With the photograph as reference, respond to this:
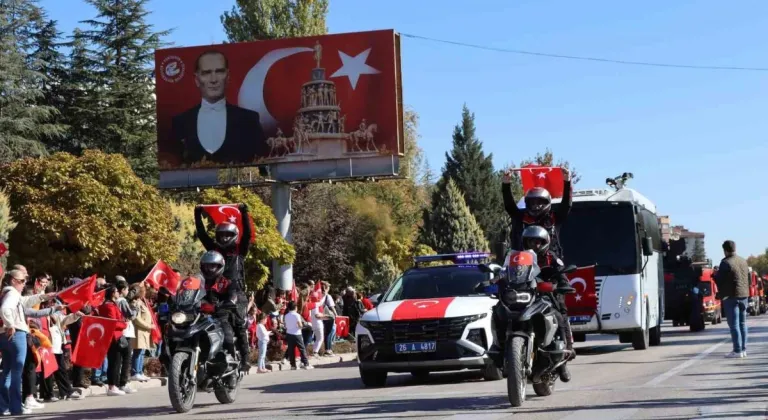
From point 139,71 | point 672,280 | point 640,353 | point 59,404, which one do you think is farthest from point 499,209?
point 59,404

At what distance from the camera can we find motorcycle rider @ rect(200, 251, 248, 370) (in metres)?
13.9

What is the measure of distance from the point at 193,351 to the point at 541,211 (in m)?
4.01

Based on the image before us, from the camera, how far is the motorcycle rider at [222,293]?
45.6 ft

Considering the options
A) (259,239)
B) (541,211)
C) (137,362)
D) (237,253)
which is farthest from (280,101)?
(541,211)

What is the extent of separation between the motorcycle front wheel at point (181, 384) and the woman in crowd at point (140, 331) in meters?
5.99

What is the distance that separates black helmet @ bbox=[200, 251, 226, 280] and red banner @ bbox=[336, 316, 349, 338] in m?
16.9

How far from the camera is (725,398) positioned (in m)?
12.4

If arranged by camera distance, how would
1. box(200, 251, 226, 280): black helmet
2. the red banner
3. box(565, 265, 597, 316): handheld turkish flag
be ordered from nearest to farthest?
box(200, 251, 226, 280): black helmet → box(565, 265, 597, 316): handheld turkish flag → the red banner

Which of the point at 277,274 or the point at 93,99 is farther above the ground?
the point at 93,99

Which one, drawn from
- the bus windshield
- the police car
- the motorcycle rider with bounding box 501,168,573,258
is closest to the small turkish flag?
the police car

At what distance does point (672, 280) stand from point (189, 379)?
24.1 metres

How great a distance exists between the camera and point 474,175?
8069 centimetres

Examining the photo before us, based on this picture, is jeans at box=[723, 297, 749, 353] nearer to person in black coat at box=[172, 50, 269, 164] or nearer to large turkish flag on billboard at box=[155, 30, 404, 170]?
large turkish flag on billboard at box=[155, 30, 404, 170]

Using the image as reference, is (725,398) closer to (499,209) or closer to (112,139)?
(112,139)
